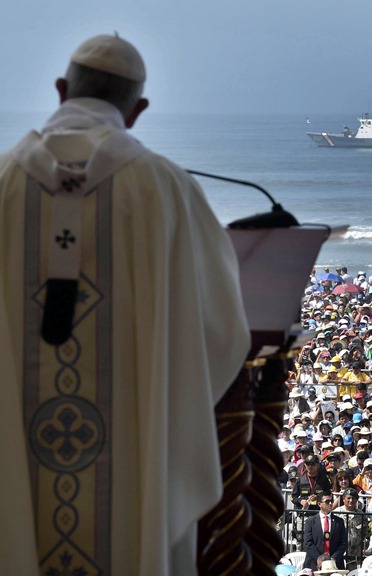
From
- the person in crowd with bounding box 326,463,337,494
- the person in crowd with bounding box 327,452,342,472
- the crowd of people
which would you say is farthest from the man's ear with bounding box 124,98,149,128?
the person in crowd with bounding box 327,452,342,472

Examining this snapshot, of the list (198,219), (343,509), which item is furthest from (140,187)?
(343,509)

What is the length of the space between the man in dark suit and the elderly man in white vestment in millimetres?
5335

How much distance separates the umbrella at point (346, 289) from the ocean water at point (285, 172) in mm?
10659

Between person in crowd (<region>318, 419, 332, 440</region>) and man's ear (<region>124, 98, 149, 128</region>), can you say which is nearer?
man's ear (<region>124, 98, 149, 128</region>)

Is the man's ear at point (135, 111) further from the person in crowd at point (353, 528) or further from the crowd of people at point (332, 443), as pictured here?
the person in crowd at point (353, 528)

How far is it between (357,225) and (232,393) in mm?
46018

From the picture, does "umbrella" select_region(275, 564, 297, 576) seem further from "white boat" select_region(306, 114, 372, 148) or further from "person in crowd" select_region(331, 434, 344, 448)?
"white boat" select_region(306, 114, 372, 148)

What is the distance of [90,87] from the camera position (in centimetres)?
209

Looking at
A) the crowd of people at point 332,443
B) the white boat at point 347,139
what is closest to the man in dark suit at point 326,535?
the crowd of people at point 332,443

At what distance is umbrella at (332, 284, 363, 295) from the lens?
58.7ft

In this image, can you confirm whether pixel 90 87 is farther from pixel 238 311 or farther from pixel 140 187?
pixel 238 311

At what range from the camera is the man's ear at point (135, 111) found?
6.96 feet

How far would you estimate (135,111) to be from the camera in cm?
213

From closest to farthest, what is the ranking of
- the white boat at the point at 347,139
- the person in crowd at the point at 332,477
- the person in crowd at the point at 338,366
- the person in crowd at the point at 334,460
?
the person in crowd at the point at 332,477
the person in crowd at the point at 334,460
the person in crowd at the point at 338,366
the white boat at the point at 347,139
